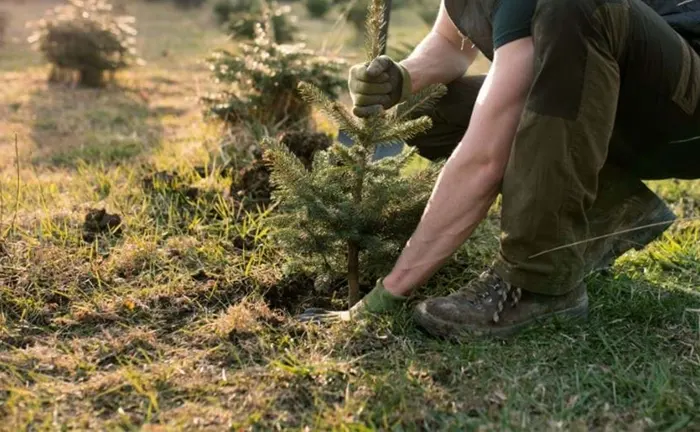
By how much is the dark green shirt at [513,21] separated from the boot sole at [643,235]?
95cm

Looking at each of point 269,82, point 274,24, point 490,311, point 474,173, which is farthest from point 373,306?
point 274,24

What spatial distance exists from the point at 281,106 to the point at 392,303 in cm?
222

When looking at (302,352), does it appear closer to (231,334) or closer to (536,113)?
(231,334)

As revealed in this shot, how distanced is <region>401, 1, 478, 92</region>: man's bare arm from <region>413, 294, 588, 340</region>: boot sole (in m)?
0.85

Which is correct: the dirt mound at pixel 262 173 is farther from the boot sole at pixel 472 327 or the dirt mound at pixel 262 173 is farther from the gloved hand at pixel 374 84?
the boot sole at pixel 472 327

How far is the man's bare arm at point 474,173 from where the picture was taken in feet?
7.15

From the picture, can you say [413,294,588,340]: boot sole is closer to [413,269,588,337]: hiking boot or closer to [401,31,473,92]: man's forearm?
[413,269,588,337]: hiking boot

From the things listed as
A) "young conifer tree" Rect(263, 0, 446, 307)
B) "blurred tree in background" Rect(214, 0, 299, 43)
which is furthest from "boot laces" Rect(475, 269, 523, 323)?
"blurred tree in background" Rect(214, 0, 299, 43)

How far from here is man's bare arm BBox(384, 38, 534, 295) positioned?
2.18 m

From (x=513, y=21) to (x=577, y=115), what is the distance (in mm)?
316

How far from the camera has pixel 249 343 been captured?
2.29 metres

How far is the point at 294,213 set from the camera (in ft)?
8.46

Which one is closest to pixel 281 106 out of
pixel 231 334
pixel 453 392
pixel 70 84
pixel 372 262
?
pixel 372 262

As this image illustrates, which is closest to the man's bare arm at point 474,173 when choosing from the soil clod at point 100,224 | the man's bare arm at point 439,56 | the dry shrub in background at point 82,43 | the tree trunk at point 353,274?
the tree trunk at point 353,274
